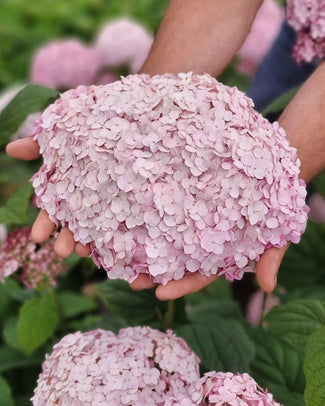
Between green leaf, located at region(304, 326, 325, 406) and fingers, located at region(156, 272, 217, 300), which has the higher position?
green leaf, located at region(304, 326, 325, 406)

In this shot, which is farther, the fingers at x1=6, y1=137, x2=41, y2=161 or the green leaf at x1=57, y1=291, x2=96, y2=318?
the green leaf at x1=57, y1=291, x2=96, y2=318

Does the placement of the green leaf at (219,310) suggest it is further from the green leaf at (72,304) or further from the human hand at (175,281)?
the human hand at (175,281)

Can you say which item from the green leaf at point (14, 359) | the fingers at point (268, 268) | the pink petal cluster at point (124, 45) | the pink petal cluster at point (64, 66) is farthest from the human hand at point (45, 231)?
the pink petal cluster at point (124, 45)

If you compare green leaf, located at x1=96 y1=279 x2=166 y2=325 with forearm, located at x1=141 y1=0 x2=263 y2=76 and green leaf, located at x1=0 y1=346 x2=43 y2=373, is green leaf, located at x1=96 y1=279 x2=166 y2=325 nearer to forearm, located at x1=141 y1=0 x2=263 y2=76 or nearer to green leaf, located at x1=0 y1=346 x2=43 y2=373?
green leaf, located at x1=0 y1=346 x2=43 y2=373

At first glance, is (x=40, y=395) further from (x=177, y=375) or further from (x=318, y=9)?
(x=318, y=9)

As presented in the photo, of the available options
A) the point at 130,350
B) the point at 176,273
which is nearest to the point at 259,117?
the point at 176,273

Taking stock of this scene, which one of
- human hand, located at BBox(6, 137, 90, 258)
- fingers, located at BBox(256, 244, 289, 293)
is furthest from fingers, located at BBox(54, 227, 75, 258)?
fingers, located at BBox(256, 244, 289, 293)
